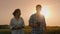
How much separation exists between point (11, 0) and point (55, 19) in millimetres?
2155

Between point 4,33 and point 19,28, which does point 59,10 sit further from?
point 19,28

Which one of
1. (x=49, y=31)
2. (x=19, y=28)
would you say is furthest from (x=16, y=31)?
(x=49, y=31)

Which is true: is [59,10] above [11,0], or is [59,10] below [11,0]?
below

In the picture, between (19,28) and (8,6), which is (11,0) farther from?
(19,28)

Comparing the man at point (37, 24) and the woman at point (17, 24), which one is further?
the woman at point (17, 24)

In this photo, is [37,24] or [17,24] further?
[17,24]

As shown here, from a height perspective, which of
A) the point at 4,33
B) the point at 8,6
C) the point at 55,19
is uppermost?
the point at 8,6

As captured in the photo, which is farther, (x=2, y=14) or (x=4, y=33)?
(x=2, y=14)

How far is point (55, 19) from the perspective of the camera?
782 cm

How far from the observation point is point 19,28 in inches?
171

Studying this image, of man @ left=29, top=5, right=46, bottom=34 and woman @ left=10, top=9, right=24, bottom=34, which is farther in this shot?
woman @ left=10, top=9, right=24, bottom=34

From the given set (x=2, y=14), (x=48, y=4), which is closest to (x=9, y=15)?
(x=2, y=14)

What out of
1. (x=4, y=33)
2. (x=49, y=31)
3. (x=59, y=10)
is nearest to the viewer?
(x=4, y=33)

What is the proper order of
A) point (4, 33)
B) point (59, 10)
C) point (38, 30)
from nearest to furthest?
point (38, 30) < point (4, 33) < point (59, 10)
